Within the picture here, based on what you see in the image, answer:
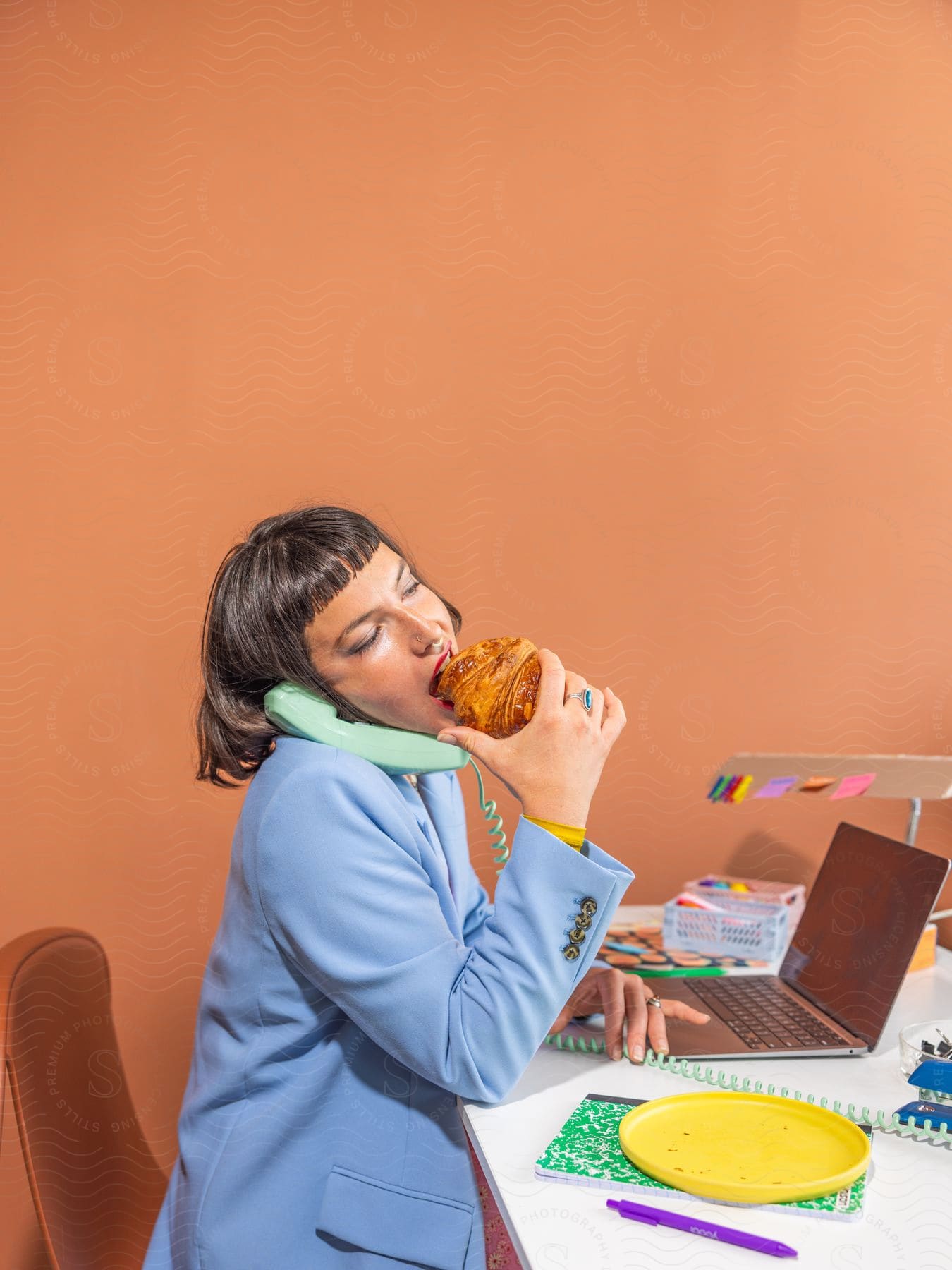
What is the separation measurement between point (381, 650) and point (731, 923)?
29.5 inches

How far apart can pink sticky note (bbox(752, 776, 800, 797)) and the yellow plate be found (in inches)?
25.7

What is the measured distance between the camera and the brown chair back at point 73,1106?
1.07 meters

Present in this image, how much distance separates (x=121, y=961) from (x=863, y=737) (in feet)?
4.31

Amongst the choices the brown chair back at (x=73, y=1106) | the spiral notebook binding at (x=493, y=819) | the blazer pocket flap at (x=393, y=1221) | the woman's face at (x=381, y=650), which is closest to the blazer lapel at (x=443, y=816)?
the spiral notebook binding at (x=493, y=819)

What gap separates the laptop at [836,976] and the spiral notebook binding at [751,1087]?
36 millimetres

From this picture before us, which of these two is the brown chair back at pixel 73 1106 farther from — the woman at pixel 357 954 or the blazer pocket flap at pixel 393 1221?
the blazer pocket flap at pixel 393 1221

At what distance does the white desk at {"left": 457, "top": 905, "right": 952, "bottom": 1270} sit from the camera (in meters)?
0.76

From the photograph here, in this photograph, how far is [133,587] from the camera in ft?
5.49

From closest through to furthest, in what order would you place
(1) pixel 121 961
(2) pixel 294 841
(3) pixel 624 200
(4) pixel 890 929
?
(2) pixel 294 841
(4) pixel 890 929
(1) pixel 121 961
(3) pixel 624 200

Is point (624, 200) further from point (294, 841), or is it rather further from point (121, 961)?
point (121, 961)

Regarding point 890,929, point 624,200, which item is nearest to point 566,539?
point 624,200

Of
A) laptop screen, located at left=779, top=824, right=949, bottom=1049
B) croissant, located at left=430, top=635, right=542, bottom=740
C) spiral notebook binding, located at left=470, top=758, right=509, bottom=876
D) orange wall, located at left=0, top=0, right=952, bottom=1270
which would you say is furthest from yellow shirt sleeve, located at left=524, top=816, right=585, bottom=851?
orange wall, located at left=0, top=0, right=952, bottom=1270

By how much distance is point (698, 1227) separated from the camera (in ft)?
2.55

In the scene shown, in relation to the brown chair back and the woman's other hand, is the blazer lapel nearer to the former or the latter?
the woman's other hand
